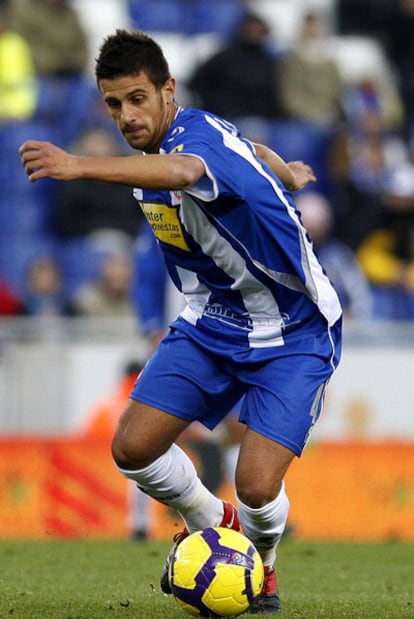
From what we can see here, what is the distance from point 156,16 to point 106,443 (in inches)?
304

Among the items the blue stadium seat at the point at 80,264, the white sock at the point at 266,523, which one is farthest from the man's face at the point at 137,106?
the blue stadium seat at the point at 80,264

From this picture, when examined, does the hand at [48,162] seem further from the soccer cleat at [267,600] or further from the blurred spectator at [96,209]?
the blurred spectator at [96,209]

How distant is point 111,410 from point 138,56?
599 centimetres

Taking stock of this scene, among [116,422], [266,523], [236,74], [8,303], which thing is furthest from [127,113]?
[236,74]

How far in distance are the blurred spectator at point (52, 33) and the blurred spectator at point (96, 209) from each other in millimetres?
1699

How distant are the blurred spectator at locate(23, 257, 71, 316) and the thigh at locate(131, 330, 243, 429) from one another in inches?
257

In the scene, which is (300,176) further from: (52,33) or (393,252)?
(52,33)

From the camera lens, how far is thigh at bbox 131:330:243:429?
5820mm

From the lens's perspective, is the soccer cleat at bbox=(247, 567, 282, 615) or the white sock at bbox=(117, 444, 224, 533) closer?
the soccer cleat at bbox=(247, 567, 282, 615)

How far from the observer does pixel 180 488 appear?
5918 mm

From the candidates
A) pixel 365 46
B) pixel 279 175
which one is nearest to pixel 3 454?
pixel 279 175

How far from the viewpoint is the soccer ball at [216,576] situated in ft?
17.4

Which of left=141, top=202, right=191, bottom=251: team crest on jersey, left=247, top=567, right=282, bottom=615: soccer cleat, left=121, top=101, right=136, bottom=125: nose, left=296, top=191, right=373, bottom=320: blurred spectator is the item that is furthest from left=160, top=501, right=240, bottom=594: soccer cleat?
left=296, top=191, right=373, bottom=320: blurred spectator

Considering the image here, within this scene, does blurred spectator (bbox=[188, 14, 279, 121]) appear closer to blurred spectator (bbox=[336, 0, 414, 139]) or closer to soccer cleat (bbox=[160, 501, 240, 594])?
blurred spectator (bbox=[336, 0, 414, 139])
